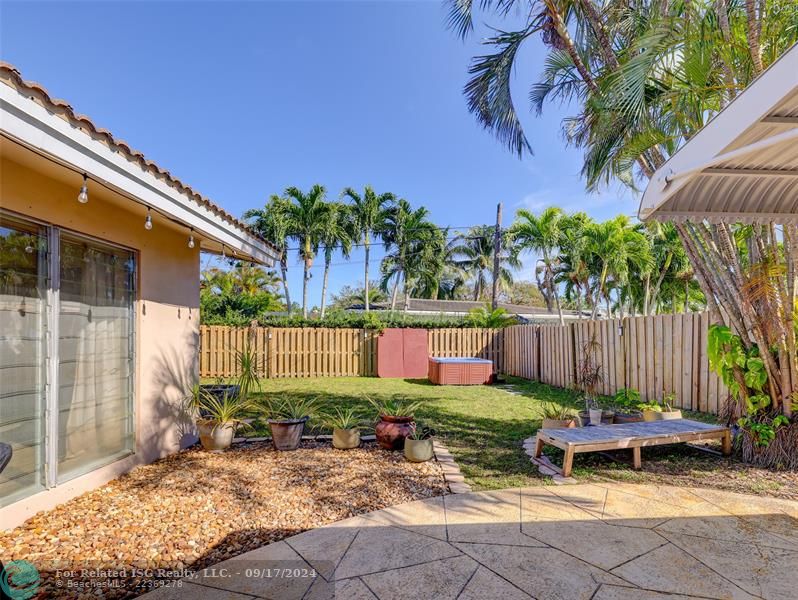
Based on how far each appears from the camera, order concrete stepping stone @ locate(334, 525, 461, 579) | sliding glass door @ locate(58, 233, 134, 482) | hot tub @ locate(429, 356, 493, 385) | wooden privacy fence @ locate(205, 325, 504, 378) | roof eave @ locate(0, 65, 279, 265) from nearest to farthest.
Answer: roof eave @ locate(0, 65, 279, 265), concrete stepping stone @ locate(334, 525, 461, 579), sliding glass door @ locate(58, 233, 134, 482), hot tub @ locate(429, 356, 493, 385), wooden privacy fence @ locate(205, 325, 504, 378)

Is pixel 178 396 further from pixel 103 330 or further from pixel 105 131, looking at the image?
pixel 105 131

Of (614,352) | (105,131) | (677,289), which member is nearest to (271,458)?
(105,131)

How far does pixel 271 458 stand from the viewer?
4.30 metres

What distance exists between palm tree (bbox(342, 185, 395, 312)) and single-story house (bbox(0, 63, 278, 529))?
59.3 feet

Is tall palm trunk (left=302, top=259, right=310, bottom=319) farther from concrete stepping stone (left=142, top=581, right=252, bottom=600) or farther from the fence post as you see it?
concrete stepping stone (left=142, top=581, right=252, bottom=600)

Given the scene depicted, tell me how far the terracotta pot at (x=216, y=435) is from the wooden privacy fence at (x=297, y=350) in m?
→ 7.63

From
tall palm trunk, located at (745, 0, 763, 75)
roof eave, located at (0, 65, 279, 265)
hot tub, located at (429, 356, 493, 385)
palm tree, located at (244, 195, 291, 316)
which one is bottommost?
hot tub, located at (429, 356, 493, 385)

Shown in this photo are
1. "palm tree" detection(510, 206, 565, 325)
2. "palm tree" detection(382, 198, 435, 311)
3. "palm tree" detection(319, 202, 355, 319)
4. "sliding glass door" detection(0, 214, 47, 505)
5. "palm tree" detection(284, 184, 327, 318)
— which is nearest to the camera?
"sliding glass door" detection(0, 214, 47, 505)

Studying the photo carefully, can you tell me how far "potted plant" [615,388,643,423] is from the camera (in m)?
5.06

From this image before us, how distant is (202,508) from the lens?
3.06m

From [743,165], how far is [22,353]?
5.21 metres

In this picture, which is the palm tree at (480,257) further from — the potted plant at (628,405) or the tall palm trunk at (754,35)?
the tall palm trunk at (754,35)

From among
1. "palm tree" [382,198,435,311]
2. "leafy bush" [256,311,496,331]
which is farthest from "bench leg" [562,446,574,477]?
"palm tree" [382,198,435,311]

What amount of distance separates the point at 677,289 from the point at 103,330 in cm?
2689
